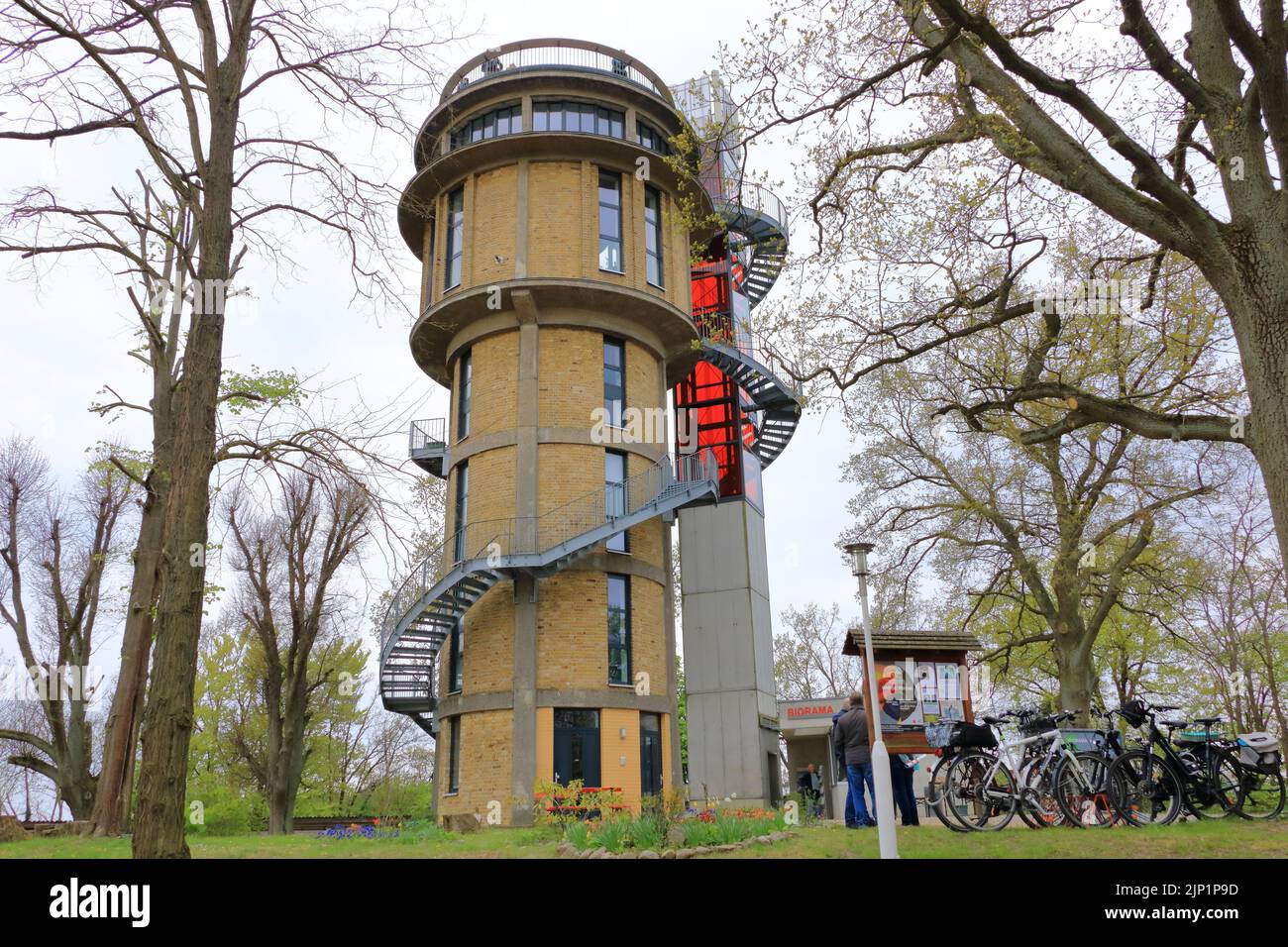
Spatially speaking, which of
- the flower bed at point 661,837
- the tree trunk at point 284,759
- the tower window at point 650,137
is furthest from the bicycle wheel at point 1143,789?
the tree trunk at point 284,759

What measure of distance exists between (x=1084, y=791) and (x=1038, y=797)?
0.51 meters

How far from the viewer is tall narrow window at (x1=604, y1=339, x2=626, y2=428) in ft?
83.0

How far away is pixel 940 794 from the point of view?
434 inches

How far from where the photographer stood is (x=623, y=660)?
23.7 metres

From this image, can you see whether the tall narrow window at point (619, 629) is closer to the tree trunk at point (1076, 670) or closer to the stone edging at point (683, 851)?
the tree trunk at point (1076, 670)

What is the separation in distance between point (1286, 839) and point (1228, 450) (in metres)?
16.6

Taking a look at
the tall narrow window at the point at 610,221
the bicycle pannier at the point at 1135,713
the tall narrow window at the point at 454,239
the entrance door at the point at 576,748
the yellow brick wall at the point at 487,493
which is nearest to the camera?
the bicycle pannier at the point at 1135,713

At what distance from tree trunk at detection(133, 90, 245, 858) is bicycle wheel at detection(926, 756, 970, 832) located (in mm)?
8064

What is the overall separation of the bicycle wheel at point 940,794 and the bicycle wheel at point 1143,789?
1784 mm

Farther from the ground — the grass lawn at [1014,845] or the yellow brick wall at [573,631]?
the yellow brick wall at [573,631]

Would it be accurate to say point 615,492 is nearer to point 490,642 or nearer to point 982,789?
point 490,642

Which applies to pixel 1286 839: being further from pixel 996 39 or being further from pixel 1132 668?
pixel 1132 668

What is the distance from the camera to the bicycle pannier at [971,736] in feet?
36.1
